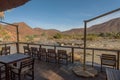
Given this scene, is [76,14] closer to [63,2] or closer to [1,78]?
[63,2]

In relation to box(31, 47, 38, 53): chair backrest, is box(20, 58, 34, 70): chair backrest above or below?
below

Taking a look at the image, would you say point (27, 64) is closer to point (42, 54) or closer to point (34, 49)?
point (42, 54)

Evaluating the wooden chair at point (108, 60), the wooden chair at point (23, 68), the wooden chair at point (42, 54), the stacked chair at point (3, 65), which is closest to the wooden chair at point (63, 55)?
the wooden chair at point (42, 54)

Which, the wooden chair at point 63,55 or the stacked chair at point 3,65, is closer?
the stacked chair at point 3,65

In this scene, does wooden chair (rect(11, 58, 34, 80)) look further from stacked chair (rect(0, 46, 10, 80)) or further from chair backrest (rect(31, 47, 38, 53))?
chair backrest (rect(31, 47, 38, 53))

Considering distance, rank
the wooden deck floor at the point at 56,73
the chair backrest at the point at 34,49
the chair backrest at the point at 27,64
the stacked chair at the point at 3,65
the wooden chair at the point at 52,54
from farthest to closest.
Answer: the chair backrest at the point at 34,49 < the wooden chair at the point at 52,54 < the wooden deck floor at the point at 56,73 < the stacked chair at the point at 3,65 < the chair backrest at the point at 27,64

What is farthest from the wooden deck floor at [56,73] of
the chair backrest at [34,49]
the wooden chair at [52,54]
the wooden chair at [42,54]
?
the chair backrest at [34,49]

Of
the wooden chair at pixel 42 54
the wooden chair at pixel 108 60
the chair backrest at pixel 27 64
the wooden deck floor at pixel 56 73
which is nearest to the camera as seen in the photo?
the chair backrest at pixel 27 64

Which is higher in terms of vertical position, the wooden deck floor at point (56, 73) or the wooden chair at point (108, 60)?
the wooden chair at point (108, 60)

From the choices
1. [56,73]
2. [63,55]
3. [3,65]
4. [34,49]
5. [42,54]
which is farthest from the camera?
[34,49]

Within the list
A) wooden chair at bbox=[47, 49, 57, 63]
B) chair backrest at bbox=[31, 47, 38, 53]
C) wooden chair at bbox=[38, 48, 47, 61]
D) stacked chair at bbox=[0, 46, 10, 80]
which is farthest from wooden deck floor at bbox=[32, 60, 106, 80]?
chair backrest at bbox=[31, 47, 38, 53]

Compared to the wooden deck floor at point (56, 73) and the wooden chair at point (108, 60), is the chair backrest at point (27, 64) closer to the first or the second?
the wooden deck floor at point (56, 73)

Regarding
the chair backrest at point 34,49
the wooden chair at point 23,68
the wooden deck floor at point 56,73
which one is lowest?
the wooden deck floor at point 56,73

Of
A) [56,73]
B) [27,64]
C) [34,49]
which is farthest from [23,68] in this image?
[34,49]
